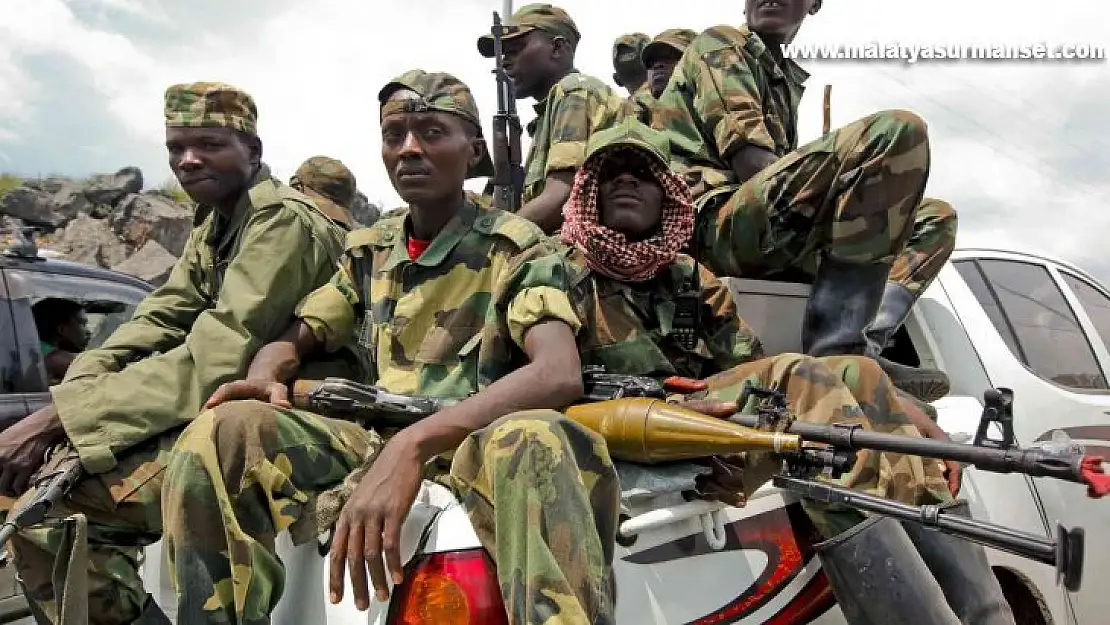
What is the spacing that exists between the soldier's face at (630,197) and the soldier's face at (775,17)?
4.32 ft

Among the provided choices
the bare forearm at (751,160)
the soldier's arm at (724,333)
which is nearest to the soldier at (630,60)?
the bare forearm at (751,160)

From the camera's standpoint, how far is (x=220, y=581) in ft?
7.18

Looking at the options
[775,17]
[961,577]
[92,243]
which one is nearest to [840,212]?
[775,17]

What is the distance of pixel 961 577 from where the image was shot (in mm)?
2434

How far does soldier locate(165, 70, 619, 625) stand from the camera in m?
1.94

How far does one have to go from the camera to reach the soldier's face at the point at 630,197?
302 cm

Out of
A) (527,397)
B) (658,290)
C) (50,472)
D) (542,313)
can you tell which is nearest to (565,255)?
(658,290)

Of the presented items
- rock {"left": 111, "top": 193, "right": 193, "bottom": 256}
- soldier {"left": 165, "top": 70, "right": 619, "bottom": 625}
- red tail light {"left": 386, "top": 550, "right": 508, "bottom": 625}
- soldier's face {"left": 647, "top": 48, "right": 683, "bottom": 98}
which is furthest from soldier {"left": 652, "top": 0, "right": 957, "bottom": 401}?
rock {"left": 111, "top": 193, "right": 193, "bottom": 256}

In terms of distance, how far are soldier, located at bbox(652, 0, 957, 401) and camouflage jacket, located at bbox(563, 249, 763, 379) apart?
427 mm

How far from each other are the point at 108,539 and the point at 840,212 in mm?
2449

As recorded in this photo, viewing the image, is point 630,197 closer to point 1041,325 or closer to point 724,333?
point 724,333

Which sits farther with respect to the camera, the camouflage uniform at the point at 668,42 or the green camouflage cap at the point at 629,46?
the green camouflage cap at the point at 629,46

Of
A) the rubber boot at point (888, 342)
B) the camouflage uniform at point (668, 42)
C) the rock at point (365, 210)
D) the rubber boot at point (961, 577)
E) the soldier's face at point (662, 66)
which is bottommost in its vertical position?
the rock at point (365, 210)

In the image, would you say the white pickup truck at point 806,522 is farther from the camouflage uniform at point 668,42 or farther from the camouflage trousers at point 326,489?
the camouflage uniform at point 668,42
